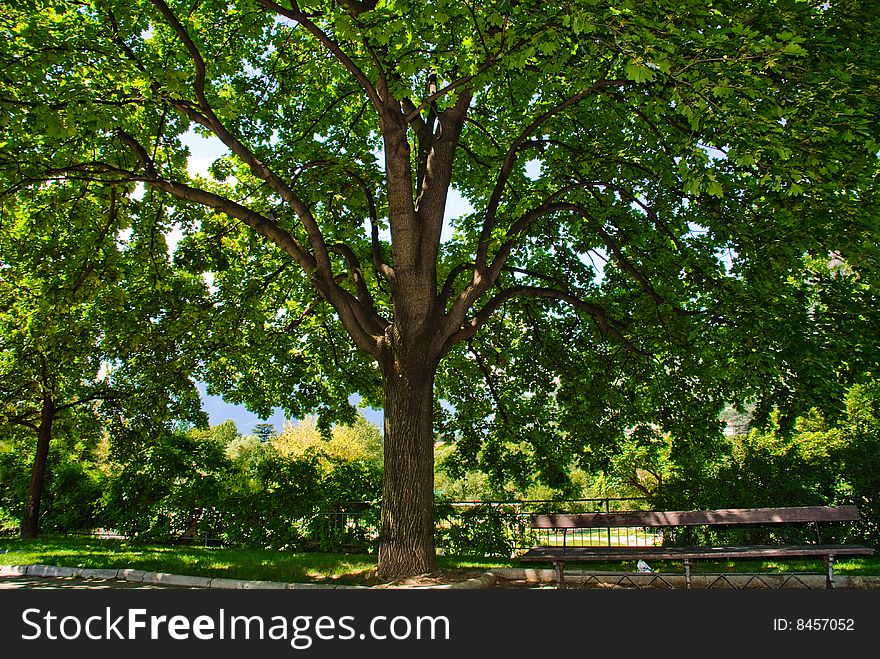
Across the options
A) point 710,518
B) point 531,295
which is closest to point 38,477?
point 531,295

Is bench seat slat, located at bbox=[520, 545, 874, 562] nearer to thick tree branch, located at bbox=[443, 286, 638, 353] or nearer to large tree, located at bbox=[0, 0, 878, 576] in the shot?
large tree, located at bbox=[0, 0, 878, 576]

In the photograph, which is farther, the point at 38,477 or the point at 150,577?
the point at 38,477

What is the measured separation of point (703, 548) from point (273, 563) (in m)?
7.49

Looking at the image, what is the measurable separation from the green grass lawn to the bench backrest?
5.45 ft

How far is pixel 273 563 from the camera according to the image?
10609 millimetres

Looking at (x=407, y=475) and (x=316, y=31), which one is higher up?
(x=316, y=31)

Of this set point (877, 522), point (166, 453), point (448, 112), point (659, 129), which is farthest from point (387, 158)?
point (877, 522)

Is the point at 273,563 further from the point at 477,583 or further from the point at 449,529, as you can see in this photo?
the point at 477,583

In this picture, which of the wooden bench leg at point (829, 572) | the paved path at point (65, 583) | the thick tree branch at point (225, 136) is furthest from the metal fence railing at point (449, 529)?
the thick tree branch at point (225, 136)

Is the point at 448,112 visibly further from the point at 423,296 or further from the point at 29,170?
the point at 29,170

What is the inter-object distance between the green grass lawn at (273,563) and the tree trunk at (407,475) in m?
0.65

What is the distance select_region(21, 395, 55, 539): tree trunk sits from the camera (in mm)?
16219

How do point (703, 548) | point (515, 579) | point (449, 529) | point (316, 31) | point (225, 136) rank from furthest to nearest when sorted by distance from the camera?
point (449, 529) < point (515, 579) < point (225, 136) < point (703, 548) < point (316, 31)

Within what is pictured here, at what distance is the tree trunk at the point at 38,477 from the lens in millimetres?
16219
